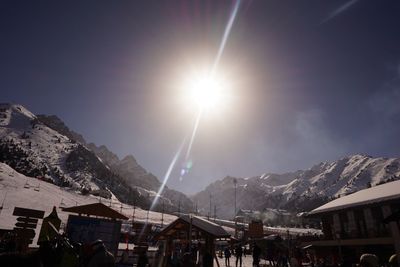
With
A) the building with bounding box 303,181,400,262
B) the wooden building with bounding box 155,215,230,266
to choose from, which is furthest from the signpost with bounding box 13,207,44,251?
the building with bounding box 303,181,400,262

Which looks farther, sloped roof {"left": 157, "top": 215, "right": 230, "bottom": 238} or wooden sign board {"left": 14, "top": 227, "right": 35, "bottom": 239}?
sloped roof {"left": 157, "top": 215, "right": 230, "bottom": 238}

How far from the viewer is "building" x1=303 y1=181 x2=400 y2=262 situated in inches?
999

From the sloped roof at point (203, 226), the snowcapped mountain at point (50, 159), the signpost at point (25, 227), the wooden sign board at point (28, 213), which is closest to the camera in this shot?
the signpost at point (25, 227)

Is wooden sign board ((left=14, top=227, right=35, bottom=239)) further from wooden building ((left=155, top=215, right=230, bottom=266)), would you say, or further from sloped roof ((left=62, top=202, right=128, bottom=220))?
wooden building ((left=155, top=215, right=230, bottom=266))

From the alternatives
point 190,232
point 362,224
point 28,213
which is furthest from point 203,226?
point 362,224

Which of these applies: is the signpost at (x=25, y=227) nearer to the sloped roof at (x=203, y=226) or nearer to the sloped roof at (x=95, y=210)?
the sloped roof at (x=95, y=210)

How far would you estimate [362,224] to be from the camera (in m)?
28.4

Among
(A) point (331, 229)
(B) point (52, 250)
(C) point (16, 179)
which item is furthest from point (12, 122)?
(B) point (52, 250)

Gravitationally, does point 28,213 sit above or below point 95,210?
below

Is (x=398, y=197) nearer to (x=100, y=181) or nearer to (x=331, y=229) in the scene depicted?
(x=331, y=229)

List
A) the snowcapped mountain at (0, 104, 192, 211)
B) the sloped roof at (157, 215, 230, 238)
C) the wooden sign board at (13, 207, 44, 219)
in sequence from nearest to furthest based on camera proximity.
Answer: the wooden sign board at (13, 207, 44, 219) < the sloped roof at (157, 215, 230, 238) < the snowcapped mountain at (0, 104, 192, 211)

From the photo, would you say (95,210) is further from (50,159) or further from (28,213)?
(50,159)

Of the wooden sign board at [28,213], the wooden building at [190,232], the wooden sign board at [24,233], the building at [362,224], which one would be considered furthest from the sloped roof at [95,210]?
the building at [362,224]

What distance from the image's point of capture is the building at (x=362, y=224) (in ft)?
83.3
